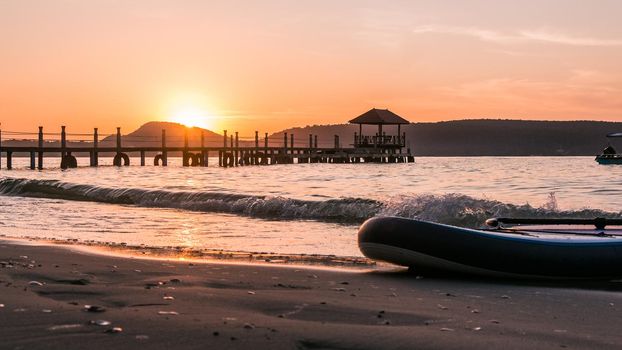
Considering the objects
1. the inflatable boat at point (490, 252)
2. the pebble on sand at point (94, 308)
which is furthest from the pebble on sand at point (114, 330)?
the inflatable boat at point (490, 252)

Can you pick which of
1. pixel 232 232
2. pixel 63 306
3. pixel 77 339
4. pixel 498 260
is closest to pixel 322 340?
pixel 77 339

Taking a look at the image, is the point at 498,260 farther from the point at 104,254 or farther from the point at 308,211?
the point at 308,211

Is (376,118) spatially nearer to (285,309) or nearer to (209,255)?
(209,255)

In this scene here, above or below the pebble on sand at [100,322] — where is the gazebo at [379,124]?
above

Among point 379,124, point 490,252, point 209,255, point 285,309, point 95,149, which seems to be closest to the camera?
point 285,309

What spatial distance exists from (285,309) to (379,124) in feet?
203

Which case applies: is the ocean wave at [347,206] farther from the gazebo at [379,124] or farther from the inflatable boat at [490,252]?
the gazebo at [379,124]

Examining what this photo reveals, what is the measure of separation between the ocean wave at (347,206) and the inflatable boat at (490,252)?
7725 mm

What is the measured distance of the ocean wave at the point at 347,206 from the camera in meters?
15.2

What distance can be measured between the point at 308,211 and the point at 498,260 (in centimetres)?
1013

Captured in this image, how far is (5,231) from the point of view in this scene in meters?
11.2

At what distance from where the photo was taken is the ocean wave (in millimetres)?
15188

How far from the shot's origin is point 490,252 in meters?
6.82

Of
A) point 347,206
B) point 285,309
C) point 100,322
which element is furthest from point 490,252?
point 347,206
